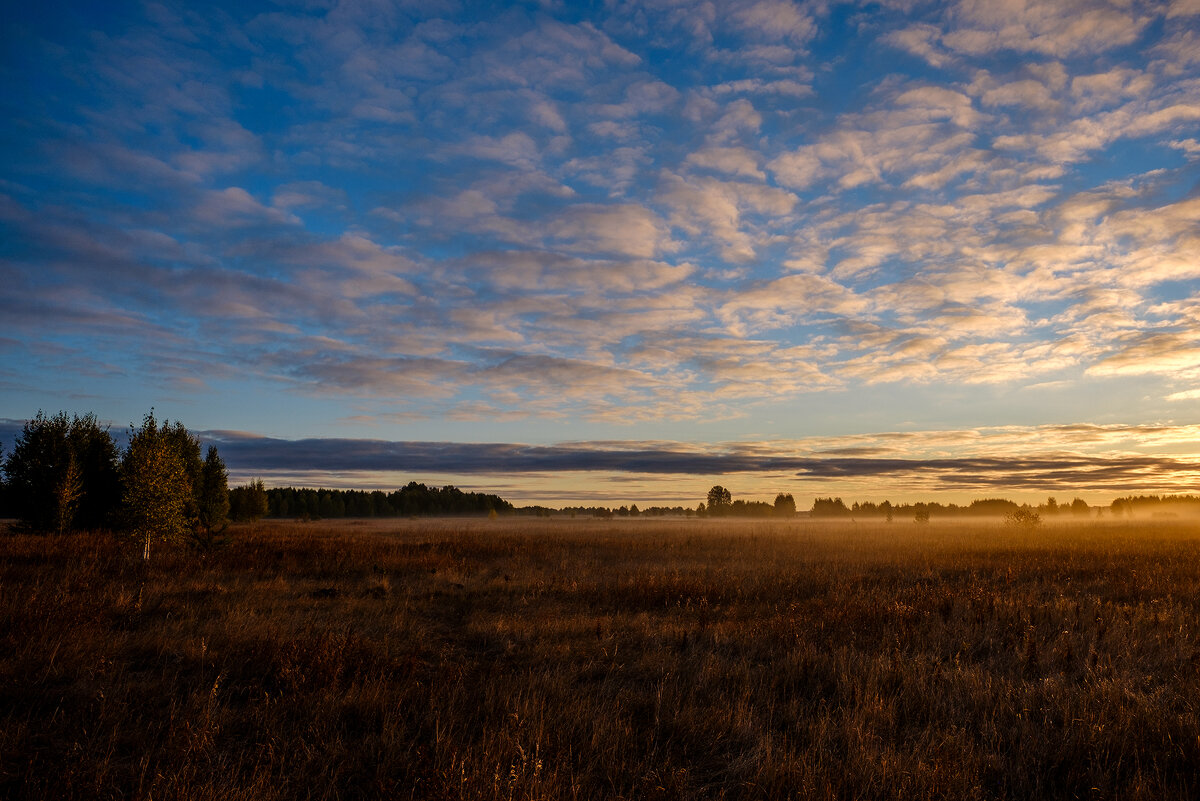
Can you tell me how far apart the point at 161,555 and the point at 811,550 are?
81.0ft

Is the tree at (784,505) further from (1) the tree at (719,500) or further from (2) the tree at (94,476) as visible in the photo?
(2) the tree at (94,476)

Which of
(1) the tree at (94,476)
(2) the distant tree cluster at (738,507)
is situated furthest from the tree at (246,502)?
(2) the distant tree cluster at (738,507)

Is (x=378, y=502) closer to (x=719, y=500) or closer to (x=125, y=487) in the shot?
(x=719, y=500)

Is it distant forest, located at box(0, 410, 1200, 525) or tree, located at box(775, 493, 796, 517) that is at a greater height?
distant forest, located at box(0, 410, 1200, 525)

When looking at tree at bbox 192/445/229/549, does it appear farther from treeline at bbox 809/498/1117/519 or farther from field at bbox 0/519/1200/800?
treeline at bbox 809/498/1117/519

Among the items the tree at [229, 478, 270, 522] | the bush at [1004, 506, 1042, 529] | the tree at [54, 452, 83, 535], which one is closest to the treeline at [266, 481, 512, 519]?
the tree at [229, 478, 270, 522]

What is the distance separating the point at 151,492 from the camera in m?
17.5

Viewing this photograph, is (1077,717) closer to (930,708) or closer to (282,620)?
(930,708)

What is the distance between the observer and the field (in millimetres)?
4465

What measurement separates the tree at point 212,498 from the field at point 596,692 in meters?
19.7

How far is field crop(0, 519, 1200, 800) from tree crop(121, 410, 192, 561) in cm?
415

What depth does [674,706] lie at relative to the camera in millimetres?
6004

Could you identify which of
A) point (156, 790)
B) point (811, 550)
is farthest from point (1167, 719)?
point (811, 550)

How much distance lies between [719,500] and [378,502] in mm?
84795
